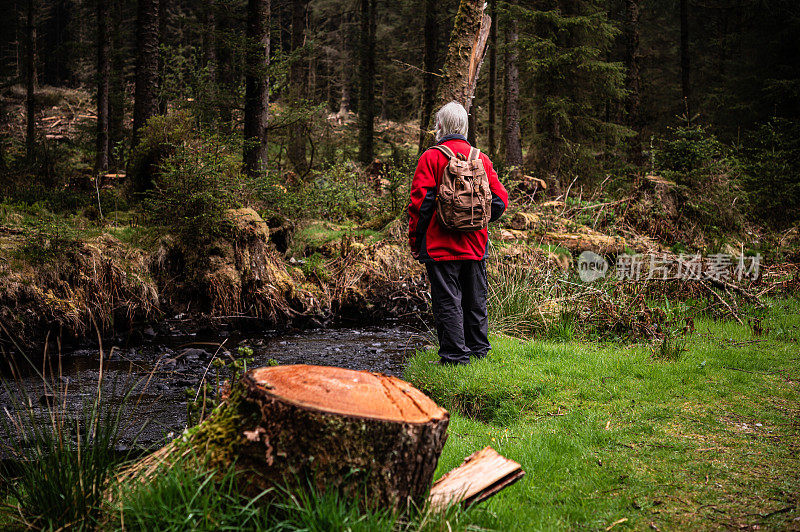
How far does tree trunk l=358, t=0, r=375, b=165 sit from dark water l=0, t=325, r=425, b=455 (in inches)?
486

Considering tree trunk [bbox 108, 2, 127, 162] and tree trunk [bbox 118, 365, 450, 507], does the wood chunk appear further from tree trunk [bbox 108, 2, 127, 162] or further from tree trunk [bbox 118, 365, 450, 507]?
tree trunk [bbox 108, 2, 127, 162]

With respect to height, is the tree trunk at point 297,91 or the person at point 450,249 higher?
the tree trunk at point 297,91

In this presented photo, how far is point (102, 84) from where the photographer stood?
16266 mm

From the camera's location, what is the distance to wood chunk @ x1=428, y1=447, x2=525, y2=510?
2348 millimetres

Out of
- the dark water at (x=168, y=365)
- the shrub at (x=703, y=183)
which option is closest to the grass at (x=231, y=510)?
the dark water at (x=168, y=365)

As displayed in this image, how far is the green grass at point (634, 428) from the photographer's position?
2.91 meters

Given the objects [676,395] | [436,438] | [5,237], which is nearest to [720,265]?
[676,395]

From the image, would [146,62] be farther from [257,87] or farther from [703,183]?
[703,183]

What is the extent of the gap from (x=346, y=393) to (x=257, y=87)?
999 centimetres

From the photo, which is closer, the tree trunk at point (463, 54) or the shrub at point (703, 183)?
the tree trunk at point (463, 54)

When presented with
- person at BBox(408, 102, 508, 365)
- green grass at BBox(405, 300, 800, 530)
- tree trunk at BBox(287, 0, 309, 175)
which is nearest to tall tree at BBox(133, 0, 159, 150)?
tree trunk at BBox(287, 0, 309, 175)

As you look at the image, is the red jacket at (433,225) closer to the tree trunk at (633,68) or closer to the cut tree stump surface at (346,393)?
the cut tree stump surface at (346,393)

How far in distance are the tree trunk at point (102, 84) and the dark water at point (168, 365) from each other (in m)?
11.3

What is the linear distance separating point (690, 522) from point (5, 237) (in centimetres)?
879
